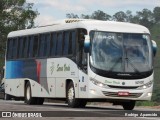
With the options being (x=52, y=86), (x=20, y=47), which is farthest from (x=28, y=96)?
(x=52, y=86)

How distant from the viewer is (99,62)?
25641mm

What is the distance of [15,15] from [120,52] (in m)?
60.7

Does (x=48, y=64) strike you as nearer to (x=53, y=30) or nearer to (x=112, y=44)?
(x=53, y=30)

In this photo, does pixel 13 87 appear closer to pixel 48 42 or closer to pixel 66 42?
pixel 48 42

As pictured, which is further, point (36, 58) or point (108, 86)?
point (36, 58)

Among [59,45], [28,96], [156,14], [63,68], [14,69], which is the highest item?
[156,14]

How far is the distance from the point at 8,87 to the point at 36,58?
4.07 m

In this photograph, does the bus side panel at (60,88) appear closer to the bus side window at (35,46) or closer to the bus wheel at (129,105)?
the bus wheel at (129,105)

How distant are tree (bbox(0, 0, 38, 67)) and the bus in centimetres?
Result: 5496

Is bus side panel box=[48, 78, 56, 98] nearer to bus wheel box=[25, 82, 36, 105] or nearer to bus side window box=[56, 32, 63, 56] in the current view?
bus side window box=[56, 32, 63, 56]

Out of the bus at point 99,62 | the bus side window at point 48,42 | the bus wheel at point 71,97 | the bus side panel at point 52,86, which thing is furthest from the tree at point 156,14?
the bus wheel at point 71,97

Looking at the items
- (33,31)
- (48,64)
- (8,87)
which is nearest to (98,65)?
(48,64)

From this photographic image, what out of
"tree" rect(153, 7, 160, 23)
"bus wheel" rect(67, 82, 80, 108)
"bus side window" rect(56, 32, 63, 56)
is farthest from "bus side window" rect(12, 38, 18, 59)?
"tree" rect(153, 7, 160, 23)

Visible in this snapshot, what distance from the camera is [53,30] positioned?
1166 inches
